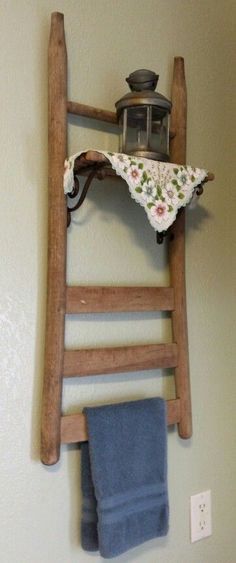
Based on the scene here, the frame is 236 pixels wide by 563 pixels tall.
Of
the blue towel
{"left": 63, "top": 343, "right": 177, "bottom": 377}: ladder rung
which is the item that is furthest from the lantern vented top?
the blue towel

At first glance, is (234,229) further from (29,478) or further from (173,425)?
(29,478)

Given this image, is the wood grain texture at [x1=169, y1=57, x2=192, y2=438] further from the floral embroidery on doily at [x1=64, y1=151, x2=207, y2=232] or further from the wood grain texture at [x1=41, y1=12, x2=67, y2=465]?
the wood grain texture at [x1=41, y1=12, x2=67, y2=465]

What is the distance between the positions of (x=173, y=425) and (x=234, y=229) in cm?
52

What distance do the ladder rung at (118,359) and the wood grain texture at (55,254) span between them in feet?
0.11

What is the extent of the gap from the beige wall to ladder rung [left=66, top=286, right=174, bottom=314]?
0.15 feet

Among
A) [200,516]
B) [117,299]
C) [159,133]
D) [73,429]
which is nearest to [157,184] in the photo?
[159,133]

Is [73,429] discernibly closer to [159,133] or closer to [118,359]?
[118,359]

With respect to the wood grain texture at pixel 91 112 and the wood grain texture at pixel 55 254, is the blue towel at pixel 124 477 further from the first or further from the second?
the wood grain texture at pixel 91 112

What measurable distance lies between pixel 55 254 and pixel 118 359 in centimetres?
25

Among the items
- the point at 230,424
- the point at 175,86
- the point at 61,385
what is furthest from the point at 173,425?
the point at 175,86

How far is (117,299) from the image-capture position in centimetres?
108

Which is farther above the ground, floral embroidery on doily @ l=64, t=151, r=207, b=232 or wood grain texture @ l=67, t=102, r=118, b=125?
wood grain texture @ l=67, t=102, r=118, b=125

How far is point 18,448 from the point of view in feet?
3.20

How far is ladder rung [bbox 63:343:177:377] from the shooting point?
1.01 m
